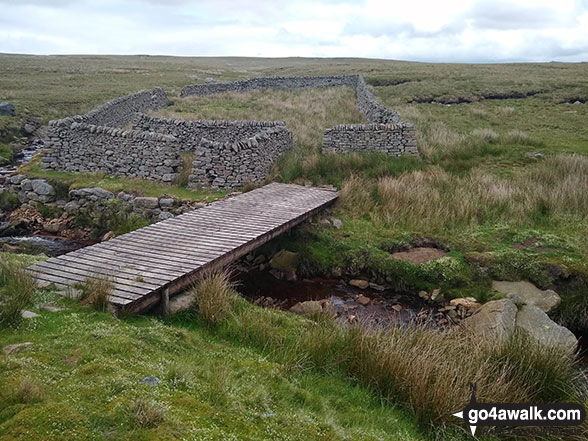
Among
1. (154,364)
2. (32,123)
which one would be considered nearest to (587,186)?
(154,364)

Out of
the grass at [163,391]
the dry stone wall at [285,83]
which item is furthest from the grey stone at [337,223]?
the dry stone wall at [285,83]

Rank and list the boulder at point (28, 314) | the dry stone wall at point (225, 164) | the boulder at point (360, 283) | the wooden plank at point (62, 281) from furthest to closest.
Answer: the dry stone wall at point (225, 164)
the boulder at point (360, 283)
the wooden plank at point (62, 281)
the boulder at point (28, 314)

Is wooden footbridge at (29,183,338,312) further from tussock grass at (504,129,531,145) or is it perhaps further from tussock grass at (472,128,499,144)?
tussock grass at (504,129,531,145)

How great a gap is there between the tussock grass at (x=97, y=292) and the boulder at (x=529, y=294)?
6311 millimetres

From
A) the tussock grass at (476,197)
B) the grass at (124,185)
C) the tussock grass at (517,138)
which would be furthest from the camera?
the tussock grass at (517,138)

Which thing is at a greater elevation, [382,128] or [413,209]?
[382,128]

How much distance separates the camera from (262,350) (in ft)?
18.5

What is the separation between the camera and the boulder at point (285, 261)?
10.1 meters

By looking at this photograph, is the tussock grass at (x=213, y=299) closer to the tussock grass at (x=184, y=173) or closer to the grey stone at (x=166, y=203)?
the grey stone at (x=166, y=203)

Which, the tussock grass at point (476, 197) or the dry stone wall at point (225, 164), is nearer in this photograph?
the tussock grass at point (476, 197)

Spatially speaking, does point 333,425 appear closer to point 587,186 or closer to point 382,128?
point 587,186

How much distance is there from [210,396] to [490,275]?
6.65 m

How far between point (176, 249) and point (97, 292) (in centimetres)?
227

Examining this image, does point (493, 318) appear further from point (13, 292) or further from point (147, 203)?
point (147, 203)
